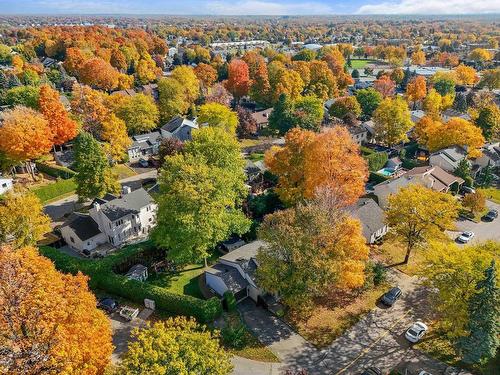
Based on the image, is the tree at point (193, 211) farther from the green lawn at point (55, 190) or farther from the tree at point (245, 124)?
the tree at point (245, 124)

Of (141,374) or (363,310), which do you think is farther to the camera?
(363,310)

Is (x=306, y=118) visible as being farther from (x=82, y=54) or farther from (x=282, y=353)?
(x=82, y=54)

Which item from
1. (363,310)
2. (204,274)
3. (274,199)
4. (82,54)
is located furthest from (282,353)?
(82,54)

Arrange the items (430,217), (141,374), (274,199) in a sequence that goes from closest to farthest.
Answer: (141,374), (430,217), (274,199)

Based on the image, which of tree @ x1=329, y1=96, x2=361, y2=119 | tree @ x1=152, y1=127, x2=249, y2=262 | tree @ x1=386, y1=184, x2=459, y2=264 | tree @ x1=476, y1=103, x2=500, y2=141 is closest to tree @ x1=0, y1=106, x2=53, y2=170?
tree @ x1=152, y1=127, x2=249, y2=262

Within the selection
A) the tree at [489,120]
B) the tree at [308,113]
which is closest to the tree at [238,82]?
the tree at [308,113]

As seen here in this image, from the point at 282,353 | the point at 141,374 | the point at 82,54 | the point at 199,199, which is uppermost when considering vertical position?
the point at 82,54

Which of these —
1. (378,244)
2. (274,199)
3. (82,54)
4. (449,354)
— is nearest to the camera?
(449,354)

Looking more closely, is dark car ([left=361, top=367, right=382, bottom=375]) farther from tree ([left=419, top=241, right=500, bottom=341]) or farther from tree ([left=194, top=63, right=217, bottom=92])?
tree ([left=194, top=63, right=217, bottom=92])
